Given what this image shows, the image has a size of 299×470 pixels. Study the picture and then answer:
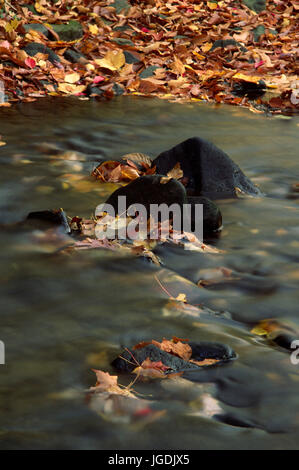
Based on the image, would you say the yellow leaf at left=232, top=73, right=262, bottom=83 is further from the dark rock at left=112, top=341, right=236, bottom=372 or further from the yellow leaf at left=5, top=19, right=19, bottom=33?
the dark rock at left=112, top=341, right=236, bottom=372

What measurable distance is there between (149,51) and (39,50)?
4.74 feet

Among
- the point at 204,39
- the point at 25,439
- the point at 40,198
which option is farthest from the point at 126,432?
the point at 204,39

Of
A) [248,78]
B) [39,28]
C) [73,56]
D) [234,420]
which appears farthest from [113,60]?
[234,420]

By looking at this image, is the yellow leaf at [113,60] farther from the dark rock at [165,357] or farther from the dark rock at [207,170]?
the dark rock at [165,357]

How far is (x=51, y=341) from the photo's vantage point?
7.50 ft

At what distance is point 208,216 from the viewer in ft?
11.2

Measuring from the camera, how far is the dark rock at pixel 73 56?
7016 mm

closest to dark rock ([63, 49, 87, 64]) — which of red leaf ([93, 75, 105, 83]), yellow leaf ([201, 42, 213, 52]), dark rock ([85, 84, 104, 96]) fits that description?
red leaf ([93, 75, 105, 83])

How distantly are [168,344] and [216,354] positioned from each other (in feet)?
0.57

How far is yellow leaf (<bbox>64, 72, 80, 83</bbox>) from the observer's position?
6.57 m

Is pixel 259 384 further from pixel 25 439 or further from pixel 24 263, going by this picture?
pixel 24 263

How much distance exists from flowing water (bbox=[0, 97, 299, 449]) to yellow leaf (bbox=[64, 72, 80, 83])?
2004 mm

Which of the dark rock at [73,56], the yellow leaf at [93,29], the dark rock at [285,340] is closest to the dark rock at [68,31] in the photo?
the yellow leaf at [93,29]

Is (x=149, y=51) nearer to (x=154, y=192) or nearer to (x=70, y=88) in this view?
(x=70, y=88)
